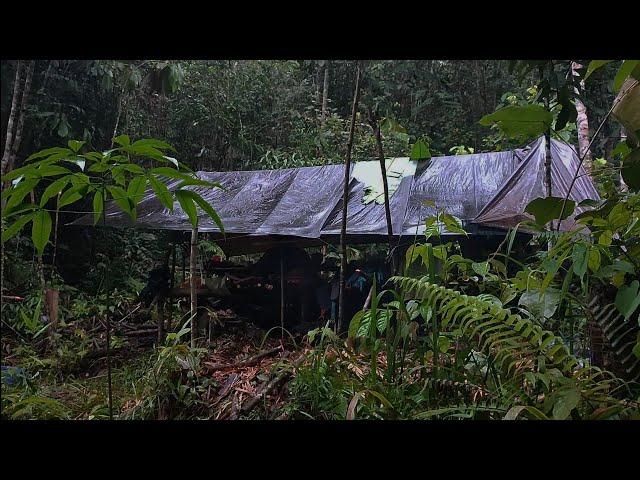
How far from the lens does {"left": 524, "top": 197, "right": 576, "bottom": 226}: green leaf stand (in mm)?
1505

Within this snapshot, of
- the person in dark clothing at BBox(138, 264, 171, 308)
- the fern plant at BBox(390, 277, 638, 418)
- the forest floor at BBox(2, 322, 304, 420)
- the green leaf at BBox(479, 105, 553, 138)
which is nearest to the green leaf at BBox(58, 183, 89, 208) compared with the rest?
the forest floor at BBox(2, 322, 304, 420)

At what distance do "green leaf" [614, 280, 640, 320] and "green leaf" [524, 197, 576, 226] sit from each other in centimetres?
35

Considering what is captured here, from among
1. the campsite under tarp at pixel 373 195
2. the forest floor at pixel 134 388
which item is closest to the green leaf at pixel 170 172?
the forest floor at pixel 134 388

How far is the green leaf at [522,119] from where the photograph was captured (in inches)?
56.7

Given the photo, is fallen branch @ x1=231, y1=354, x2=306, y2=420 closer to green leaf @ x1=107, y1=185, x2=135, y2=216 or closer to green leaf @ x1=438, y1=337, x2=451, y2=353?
green leaf @ x1=438, y1=337, x2=451, y2=353

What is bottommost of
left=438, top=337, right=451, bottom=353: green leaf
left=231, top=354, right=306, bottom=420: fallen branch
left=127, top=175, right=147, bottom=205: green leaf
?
left=231, top=354, right=306, bottom=420: fallen branch

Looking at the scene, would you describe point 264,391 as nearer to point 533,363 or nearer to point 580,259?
point 533,363

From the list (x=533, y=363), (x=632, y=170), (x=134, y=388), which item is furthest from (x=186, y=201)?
(x=134, y=388)

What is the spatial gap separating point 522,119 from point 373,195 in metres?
2.29

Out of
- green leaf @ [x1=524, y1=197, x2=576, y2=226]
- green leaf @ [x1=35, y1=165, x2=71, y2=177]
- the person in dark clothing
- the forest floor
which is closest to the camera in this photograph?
green leaf @ [x1=35, y1=165, x2=71, y2=177]

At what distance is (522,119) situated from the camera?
148 centimetres

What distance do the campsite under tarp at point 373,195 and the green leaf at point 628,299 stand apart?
2099mm

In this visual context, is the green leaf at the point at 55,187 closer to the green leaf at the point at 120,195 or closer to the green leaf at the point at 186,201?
the green leaf at the point at 120,195
